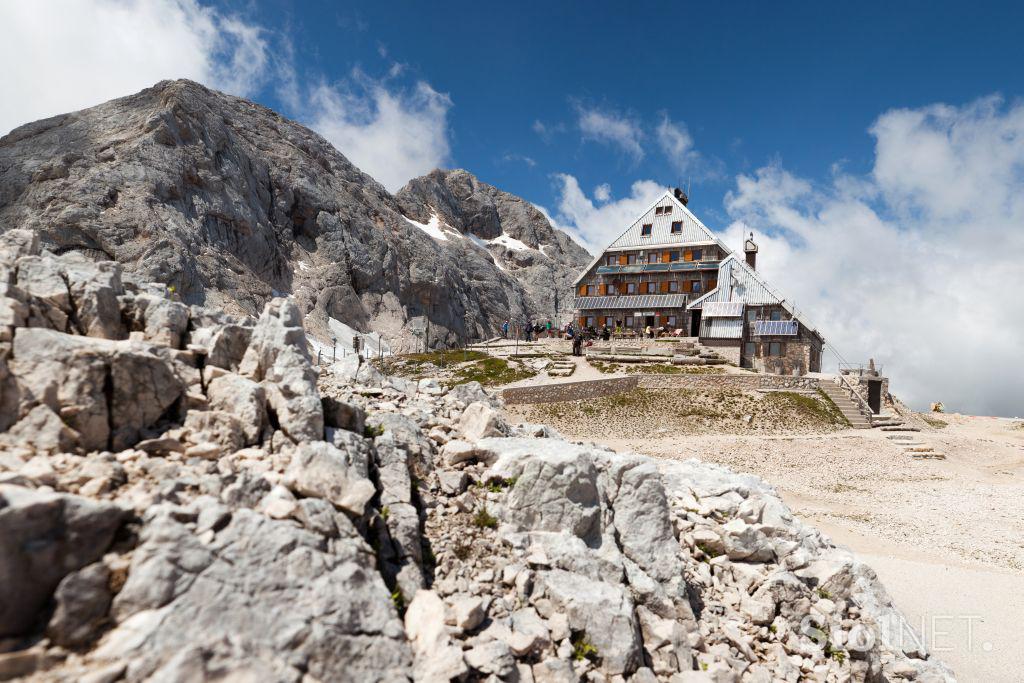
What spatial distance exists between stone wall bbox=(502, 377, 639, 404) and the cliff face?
4312 cm

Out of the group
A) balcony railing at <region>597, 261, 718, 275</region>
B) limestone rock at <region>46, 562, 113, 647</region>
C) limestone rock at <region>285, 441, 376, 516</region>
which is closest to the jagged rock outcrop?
balcony railing at <region>597, 261, 718, 275</region>

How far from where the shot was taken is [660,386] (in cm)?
4553

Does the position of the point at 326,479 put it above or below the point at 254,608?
above

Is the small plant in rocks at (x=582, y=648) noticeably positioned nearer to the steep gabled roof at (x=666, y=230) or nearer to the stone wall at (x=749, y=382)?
the stone wall at (x=749, y=382)

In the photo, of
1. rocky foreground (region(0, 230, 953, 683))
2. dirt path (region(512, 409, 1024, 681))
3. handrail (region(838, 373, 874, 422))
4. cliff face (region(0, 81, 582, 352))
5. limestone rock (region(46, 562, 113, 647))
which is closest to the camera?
limestone rock (region(46, 562, 113, 647))

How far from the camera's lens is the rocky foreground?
580 cm

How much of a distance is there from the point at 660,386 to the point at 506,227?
439 feet

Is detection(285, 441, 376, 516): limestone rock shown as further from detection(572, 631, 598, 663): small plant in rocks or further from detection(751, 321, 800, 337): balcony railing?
detection(751, 321, 800, 337): balcony railing

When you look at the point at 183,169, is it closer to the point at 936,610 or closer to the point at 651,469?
the point at 651,469

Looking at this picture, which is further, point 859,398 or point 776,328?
point 776,328

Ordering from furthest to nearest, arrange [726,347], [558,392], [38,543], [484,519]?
[726,347], [558,392], [484,519], [38,543]

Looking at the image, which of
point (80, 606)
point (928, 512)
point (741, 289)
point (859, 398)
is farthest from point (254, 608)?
point (741, 289)

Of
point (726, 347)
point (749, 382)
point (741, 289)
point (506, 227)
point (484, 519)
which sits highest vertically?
point (506, 227)

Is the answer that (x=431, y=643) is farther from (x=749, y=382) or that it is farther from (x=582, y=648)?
(x=749, y=382)
